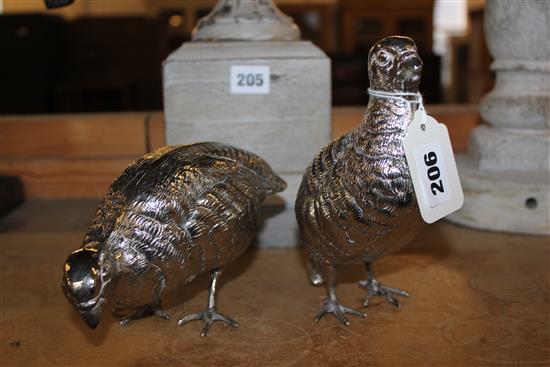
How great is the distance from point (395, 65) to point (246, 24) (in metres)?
0.66

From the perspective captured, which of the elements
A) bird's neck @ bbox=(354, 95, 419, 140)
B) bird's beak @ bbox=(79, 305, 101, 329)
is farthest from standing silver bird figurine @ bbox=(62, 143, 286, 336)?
bird's neck @ bbox=(354, 95, 419, 140)

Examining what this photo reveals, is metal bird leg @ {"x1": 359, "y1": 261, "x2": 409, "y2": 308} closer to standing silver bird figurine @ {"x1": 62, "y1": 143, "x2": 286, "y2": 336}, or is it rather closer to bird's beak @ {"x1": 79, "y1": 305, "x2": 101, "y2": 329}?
standing silver bird figurine @ {"x1": 62, "y1": 143, "x2": 286, "y2": 336}

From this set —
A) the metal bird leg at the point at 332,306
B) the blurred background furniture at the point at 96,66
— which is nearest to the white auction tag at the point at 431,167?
the metal bird leg at the point at 332,306

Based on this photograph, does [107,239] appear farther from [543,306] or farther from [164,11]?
[164,11]

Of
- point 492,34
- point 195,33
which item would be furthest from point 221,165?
point 492,34

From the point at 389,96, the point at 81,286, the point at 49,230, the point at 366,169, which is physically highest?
the point at 389,96

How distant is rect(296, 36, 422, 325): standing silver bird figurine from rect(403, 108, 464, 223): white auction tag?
17 millimetres

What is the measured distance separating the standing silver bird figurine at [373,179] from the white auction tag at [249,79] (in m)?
0.45

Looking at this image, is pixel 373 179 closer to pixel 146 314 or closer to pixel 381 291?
pixel 381 291

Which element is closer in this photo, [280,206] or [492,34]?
[280,206]

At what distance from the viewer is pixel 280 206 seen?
1.55 m

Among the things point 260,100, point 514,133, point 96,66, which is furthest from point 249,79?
point 96,66

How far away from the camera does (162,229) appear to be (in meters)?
0.98

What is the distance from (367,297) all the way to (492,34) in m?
0.81
